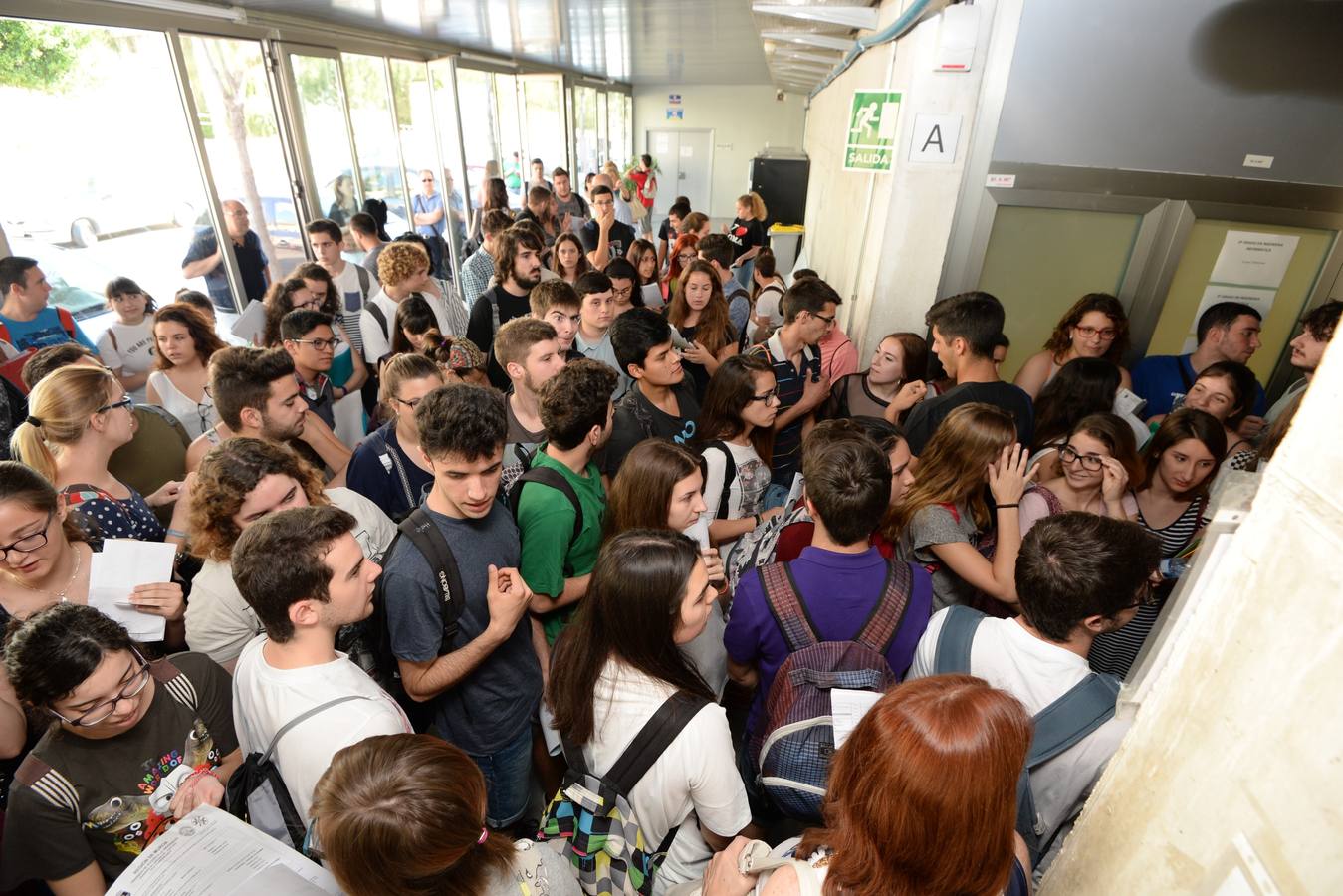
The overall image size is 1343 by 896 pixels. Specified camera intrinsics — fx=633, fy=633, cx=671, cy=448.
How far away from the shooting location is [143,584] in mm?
2008

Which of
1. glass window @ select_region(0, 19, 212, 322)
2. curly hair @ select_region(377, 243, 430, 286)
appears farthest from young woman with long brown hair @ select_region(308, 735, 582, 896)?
glass window @ select_region(0, 19, 212, 322)

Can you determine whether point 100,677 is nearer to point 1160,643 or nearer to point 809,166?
point 1160,643

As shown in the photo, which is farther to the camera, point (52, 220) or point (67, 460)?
point (52, 220)

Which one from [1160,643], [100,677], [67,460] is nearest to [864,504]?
[1160,643]

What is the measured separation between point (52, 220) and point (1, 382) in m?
2.71

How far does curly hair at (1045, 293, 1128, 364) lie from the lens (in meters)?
3.34

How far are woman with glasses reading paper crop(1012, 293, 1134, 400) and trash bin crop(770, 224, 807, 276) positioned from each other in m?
6.74

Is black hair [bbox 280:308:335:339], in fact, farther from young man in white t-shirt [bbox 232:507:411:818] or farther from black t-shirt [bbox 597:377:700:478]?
young man in white t-shirt [bbox 232:507:411:818]

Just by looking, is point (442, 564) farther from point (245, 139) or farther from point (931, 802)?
point (245, 139)

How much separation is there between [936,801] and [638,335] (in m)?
2.39

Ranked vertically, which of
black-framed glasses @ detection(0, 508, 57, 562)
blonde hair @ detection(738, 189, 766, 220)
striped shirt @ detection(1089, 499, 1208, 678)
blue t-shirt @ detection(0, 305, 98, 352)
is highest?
blonde hair @ detection(738, 189, 766, 220)

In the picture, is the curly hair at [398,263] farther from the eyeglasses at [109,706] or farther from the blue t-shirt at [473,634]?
the eyeglasses at [109,706]

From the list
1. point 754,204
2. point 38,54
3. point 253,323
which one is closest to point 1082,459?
point 253,323

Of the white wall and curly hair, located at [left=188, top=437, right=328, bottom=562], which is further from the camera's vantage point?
the white wall
